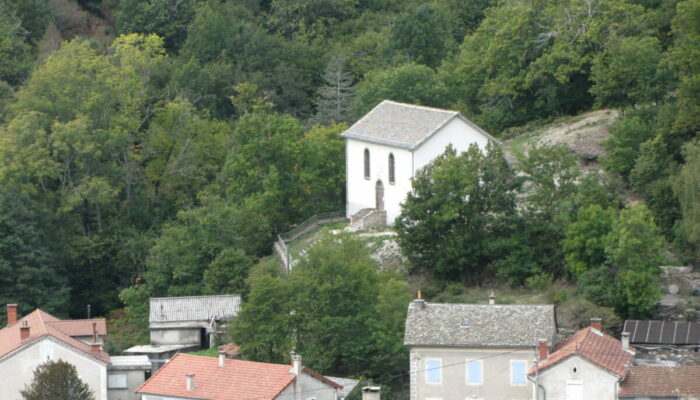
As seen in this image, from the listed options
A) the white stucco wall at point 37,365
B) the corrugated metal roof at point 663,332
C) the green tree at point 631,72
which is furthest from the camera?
the green tree at point 631,72

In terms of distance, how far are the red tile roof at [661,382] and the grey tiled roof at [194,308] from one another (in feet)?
76.8

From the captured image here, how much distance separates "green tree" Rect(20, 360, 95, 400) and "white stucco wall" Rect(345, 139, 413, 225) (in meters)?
20.2

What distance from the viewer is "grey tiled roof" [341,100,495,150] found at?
81750mm

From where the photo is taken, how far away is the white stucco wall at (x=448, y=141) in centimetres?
8124

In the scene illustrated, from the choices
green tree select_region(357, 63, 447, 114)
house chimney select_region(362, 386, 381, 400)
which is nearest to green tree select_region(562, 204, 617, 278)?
house chimney select_region(362, 386, 381, 400)

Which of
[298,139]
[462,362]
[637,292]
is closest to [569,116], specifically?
[298,139]

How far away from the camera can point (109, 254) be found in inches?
3669

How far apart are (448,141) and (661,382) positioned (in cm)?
2437

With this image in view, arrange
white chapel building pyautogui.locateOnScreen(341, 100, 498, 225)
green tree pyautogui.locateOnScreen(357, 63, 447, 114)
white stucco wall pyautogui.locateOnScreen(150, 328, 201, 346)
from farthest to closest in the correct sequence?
1. green tree pyautogui.locateOnScreen(357, 63, 447, 114)
2. white chapel building pyautogui.locateOnScreen(341, 100, 498, 225)
3. white stucco wall pyautogui.locateOnScreen(150, 328, 201, 346)

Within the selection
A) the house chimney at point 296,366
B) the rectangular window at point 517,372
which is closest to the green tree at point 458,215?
the rectangular window at point 517,372

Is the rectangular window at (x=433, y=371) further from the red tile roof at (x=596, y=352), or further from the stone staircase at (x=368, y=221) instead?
the stone staircase at (x=368, y=221)

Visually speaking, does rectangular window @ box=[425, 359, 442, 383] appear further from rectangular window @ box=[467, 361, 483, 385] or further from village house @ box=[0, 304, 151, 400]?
village house @ box=[0, 304, 151, 400]

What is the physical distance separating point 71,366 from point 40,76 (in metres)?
30.0

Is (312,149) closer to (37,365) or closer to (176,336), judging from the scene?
(176,336)
